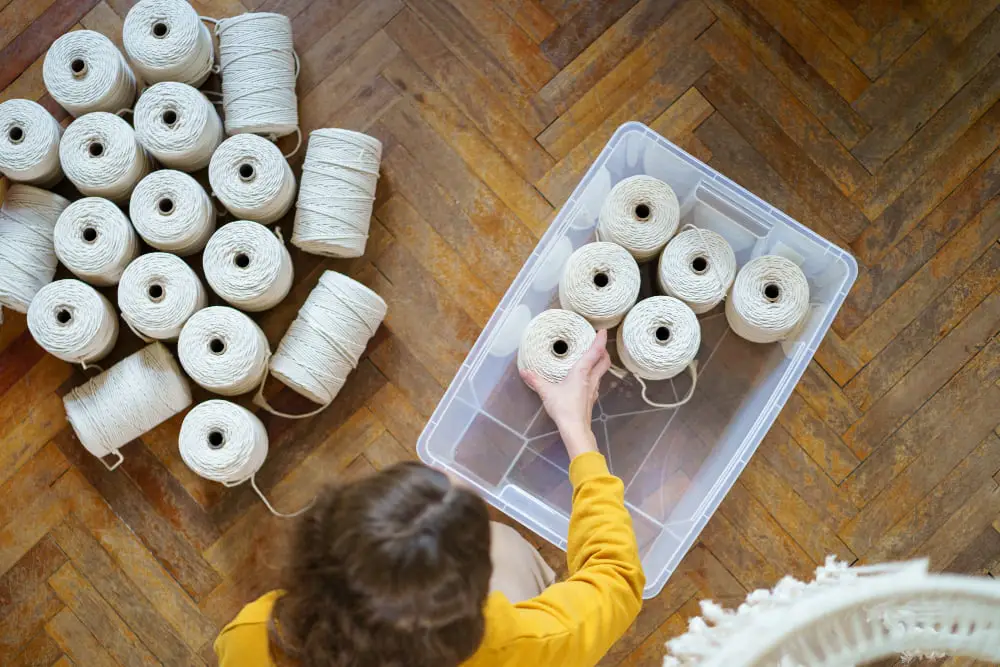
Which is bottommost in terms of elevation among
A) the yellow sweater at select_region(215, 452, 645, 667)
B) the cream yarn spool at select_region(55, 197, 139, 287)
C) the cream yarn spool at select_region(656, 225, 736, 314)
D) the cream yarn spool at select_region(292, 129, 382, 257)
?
the cream yarn spool at select_region(55, 197, 139, 287)

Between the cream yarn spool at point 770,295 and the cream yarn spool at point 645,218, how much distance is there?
149 mm

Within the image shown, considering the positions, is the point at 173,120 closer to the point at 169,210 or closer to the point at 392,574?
the point at 169,210

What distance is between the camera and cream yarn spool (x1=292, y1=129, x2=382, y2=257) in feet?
4.32

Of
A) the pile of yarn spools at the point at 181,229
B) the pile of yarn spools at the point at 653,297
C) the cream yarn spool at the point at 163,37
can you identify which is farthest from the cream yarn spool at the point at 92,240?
the pile of yarn spools at the point at 653,297

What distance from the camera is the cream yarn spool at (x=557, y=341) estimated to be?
4.08ft

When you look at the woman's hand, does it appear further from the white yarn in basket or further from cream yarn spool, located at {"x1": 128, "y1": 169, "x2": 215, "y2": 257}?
the white yarn in basket

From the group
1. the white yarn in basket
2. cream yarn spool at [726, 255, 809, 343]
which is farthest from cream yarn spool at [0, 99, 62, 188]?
cream yarn spool at [726, 255, 809, 343]

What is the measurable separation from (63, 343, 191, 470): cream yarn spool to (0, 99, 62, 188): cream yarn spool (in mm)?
368

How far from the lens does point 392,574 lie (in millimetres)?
665

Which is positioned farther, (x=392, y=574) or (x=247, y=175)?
(x=247, y=175)

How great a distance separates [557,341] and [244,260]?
545 mm

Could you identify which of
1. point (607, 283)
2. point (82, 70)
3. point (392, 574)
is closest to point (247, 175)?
point (82, 70)

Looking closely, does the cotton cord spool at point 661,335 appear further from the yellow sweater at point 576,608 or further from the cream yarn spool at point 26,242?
the cream yarn spool at point 26,242

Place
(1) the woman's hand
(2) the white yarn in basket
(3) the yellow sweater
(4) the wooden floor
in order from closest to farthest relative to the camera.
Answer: (3) the yellow sweater
(1) the woman's hand
(2) the white yarn in basket
(4) the wooden floor
